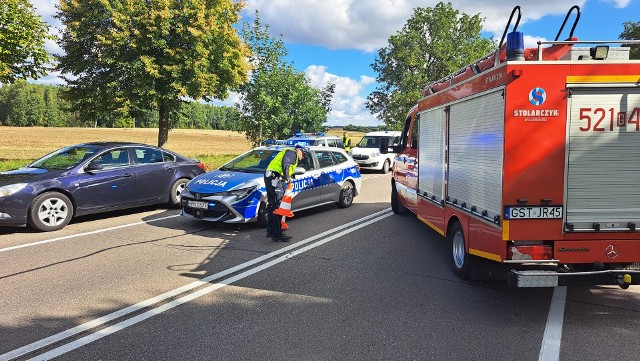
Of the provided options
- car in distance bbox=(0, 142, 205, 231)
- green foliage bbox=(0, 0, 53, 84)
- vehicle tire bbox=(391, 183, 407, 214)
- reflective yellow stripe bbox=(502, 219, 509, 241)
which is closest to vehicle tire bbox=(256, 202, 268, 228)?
car in distance bbox=(0, 142, 205, 231)

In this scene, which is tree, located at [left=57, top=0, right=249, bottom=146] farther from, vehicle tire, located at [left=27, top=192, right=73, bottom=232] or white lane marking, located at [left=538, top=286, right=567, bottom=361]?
white lane marking, located at [left=538, top=286, right=567, bottom=361]

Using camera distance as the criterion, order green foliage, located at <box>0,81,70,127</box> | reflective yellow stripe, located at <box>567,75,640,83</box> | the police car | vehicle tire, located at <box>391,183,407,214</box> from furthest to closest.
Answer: green foliage, located at <box>0,81,70,127</box>
vehicle tire, located at <box>391,183,407,214</box>
the police car
reflective yellow stripe, located at <box>567,75,640,83</box>

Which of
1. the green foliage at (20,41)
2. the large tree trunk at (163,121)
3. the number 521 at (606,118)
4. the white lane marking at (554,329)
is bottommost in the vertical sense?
the white lane marking at (554,329)


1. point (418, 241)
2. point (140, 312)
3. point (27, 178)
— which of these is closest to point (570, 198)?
point (418, 241)

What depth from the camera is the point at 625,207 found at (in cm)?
400

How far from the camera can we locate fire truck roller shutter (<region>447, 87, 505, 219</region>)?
411 centimetres

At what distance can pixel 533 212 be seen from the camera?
156 inches

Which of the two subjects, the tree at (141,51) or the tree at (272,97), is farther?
the tree at (272,97)

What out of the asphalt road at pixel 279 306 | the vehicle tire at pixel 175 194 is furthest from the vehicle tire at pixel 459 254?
the vehicle tire at pixel 175 194

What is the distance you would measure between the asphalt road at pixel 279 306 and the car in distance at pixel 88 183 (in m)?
0.56

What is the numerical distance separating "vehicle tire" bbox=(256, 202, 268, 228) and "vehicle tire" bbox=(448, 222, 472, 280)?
347cm

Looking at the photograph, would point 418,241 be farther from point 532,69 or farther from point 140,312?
point 140,312

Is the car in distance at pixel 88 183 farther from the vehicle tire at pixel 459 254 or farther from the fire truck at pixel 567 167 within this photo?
the fire truck at pixel 567 167

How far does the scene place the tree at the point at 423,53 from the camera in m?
44.4
